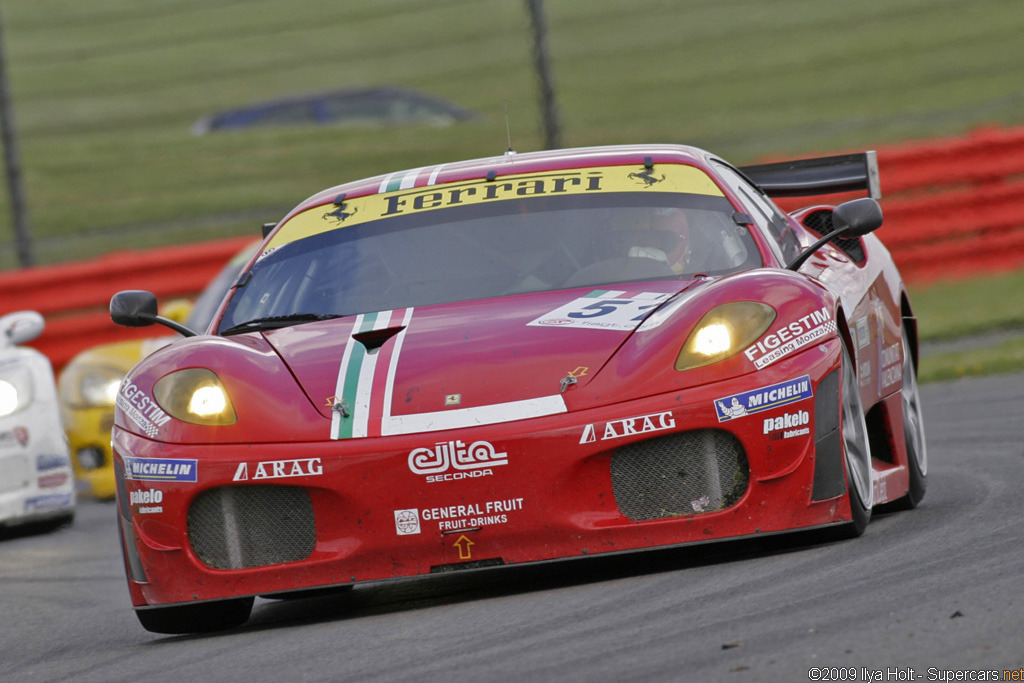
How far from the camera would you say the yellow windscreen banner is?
531cm

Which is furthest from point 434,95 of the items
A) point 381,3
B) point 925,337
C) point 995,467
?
point 995,467

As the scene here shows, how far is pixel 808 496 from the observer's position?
A: 4180 mm

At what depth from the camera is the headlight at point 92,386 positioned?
973 centimetres

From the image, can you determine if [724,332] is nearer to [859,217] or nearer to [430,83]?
[859,217]

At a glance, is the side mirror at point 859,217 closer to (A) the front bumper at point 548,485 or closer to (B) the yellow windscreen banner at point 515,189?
(B) the yellow windscreen banner at point 515,189

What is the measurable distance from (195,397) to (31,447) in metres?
4.07

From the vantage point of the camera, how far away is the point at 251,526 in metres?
4.28

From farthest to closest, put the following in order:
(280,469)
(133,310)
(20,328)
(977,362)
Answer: (977,362), (20,328), (133,310), (280,469)

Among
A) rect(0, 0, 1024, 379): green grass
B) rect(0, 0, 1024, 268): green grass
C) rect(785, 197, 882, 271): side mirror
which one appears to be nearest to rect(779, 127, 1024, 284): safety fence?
rect(0, 0, 1024, 379): green grass

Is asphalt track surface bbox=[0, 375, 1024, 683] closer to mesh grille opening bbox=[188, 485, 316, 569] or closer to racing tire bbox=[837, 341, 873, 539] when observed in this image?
racing tire bbox=[837, 341, 873, 539]

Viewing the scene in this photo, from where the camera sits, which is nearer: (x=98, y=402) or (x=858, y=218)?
(x=858, y=218)

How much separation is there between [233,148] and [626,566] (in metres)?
18.2

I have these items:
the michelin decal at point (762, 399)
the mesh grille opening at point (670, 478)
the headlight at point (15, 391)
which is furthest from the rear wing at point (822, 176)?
the headlight at point (15, 391)

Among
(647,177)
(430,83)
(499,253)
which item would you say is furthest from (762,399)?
(430,83)
